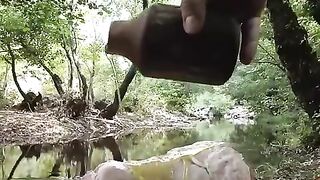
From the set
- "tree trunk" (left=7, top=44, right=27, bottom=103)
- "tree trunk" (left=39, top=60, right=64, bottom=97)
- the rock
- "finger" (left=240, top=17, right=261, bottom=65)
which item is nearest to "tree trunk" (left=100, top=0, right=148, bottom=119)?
"tree trunk" (left=39, top=60, right=64, bottom=97)

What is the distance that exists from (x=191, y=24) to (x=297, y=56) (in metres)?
1.95

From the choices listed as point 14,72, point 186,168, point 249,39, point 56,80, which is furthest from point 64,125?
point 249,39

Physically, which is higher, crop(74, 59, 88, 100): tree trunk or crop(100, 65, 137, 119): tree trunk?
crop(74, 59, 88, 100): tree trunk

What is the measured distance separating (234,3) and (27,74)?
2.90 metres

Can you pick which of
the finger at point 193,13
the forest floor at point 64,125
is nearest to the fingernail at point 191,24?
the finger at point 193,13

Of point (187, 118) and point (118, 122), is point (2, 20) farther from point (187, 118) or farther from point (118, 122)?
point (187, 118)

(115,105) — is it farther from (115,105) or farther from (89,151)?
(89,151)

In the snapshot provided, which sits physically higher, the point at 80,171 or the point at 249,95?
the point at 249,95

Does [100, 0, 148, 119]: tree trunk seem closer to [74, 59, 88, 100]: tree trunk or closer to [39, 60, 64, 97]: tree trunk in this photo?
[74, 59, 88, 100]: tree trunk

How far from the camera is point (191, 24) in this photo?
1.00 ft

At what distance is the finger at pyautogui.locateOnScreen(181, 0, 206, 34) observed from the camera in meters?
0.30

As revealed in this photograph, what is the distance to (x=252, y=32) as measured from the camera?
1.16 ft

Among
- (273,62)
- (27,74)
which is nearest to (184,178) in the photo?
(273,62)

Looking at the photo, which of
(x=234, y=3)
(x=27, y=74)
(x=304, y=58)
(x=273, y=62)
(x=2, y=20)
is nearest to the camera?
(x=234, y=3)
